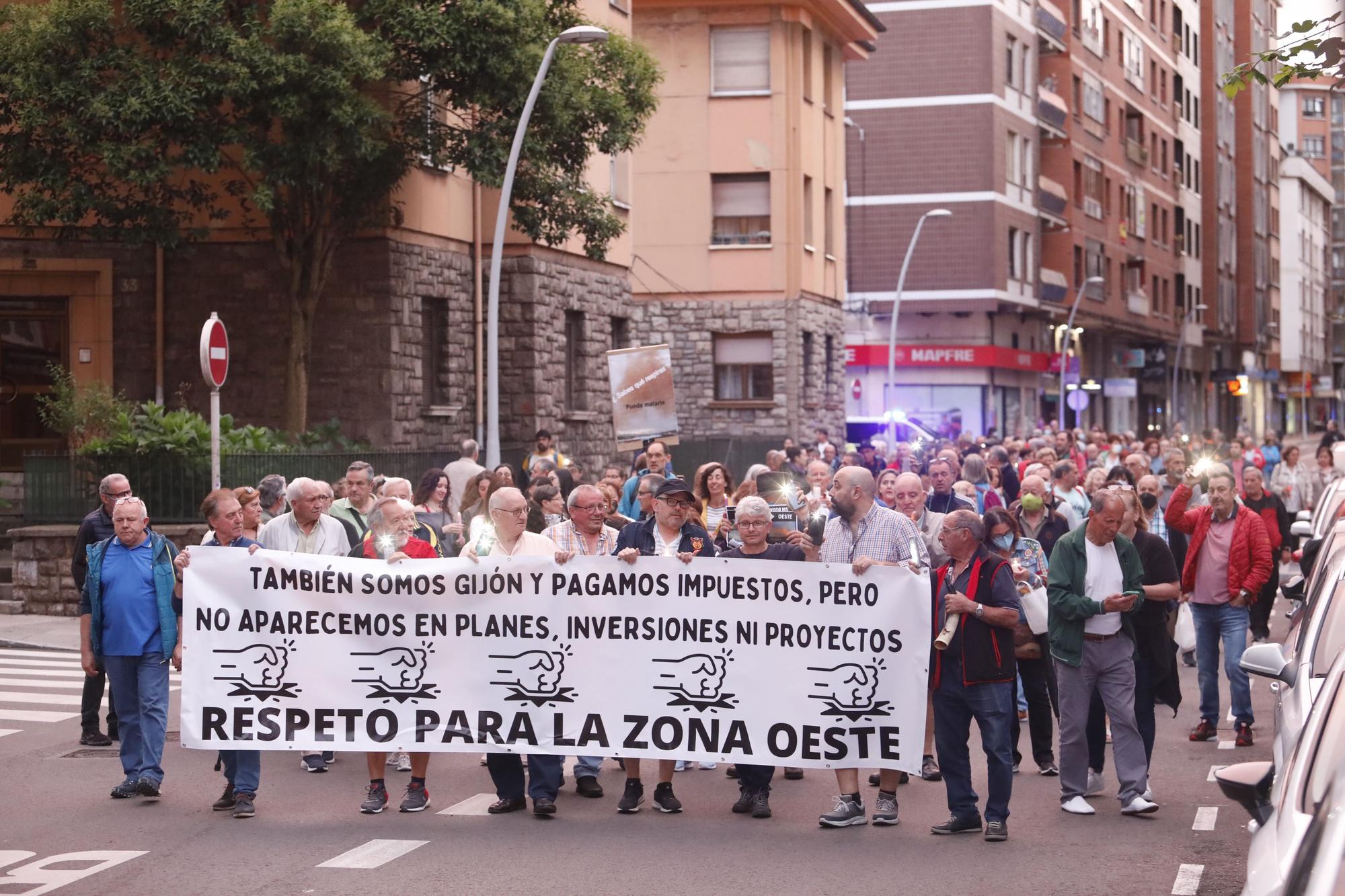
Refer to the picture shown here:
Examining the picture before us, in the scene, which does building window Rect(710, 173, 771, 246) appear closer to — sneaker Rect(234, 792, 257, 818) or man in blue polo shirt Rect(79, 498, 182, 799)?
man in blue polo shirt Rect(79, 498, 182, 799)

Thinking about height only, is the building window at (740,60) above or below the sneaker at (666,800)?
above

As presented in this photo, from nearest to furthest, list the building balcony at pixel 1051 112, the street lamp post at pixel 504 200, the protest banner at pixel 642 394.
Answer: the street lamp post at pixel 504 200 < the protest banner at pixel 642 394 < the building balcony at pixel 1051 112

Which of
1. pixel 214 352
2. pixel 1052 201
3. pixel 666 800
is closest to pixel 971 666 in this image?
pixel 666 800

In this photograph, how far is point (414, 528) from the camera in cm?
1101

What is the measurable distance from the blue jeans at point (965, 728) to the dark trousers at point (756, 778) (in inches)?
40.5

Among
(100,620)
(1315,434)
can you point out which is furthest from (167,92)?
(1315,434)

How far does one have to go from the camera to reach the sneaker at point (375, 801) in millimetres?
10195

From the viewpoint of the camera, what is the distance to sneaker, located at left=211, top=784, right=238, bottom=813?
33.9 feet

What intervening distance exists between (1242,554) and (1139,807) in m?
3.26

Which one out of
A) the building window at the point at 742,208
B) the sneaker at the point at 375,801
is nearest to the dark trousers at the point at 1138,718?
the sneaker at the point at 375,801

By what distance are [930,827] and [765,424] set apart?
3031 centimetres

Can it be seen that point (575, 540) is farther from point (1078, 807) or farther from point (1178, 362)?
point (1178, 362)

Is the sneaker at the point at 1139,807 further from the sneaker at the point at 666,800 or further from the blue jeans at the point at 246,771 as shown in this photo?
the blue jeans at the point at 246,771

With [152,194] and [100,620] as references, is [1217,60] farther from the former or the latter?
[100,620]
